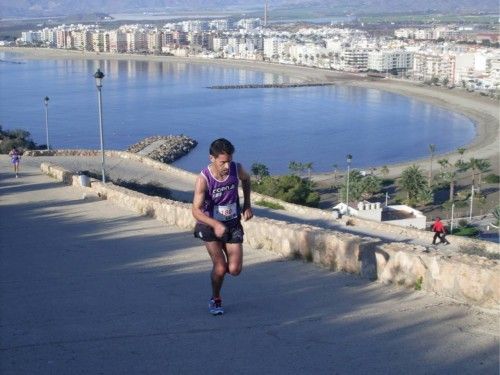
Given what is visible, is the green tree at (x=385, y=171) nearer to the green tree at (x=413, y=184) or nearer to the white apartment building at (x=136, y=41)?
the green tree at (x=413, y=184)

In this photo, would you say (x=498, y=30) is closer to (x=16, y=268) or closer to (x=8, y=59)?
(x=8, y=59)

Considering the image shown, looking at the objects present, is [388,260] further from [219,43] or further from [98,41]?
A: [98,41]

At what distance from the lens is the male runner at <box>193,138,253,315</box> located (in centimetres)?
379

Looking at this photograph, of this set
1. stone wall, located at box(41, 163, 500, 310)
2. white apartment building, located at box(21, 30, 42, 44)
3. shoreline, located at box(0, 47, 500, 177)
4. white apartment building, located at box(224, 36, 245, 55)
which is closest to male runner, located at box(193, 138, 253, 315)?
stone wall, located at box(41, 163, 500, 310)

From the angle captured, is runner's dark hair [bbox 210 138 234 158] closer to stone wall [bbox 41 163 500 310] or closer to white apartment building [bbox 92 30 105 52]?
stone wall [bbox 41 163 500 310]

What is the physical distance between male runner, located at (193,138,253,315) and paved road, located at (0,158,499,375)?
0.32 metres

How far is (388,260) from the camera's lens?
471 cm

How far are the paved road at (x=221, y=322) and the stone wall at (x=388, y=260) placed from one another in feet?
0.30

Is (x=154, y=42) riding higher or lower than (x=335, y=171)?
higher

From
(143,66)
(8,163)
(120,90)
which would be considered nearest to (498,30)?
(143,66)

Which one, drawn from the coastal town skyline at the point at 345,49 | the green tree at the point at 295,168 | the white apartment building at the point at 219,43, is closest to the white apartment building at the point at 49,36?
the coastal town skyline at the point at 345,49

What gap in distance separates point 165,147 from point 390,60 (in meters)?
59.0

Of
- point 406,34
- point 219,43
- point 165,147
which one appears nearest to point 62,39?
point 219,43

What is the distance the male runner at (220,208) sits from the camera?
12.4 feet
